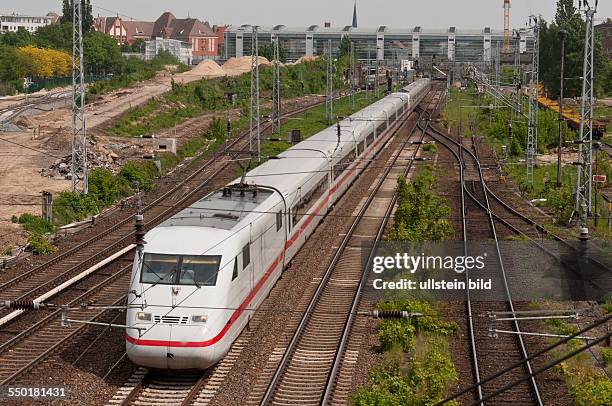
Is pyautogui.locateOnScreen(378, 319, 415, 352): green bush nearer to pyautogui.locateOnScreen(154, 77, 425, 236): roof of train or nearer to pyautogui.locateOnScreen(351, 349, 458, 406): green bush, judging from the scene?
pyautogui.locateOnScreen(351, 349, 458, 406): green bush

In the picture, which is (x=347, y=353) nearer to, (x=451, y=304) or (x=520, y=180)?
(x=451, y=304)

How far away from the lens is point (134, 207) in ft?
106

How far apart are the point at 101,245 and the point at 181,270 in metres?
11.3

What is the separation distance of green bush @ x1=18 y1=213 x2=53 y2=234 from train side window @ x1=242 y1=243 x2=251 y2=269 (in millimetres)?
12793

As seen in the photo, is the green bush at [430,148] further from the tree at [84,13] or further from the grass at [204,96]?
the tree at [84,13]

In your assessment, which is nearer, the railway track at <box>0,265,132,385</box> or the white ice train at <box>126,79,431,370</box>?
the white ice train at <box>126,79,431,370</box>

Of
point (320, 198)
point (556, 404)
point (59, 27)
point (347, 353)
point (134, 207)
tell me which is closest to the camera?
point (556, 404)

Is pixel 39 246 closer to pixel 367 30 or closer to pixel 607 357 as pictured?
pixel 607 357

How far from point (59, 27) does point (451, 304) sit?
339 ft

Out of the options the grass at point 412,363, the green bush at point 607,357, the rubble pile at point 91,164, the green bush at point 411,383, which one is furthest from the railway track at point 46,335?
the rubble pile at point 91,164

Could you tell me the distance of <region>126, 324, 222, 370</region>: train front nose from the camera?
14570 mm

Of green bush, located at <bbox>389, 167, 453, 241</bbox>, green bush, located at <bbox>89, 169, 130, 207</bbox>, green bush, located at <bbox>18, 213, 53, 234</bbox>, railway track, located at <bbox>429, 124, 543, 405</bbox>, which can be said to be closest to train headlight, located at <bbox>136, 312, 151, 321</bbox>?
railway track, located at <bbox>429, 124, 543, 405</bbox>

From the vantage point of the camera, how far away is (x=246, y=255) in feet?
55.3

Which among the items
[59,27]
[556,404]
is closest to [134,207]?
[556,404]
